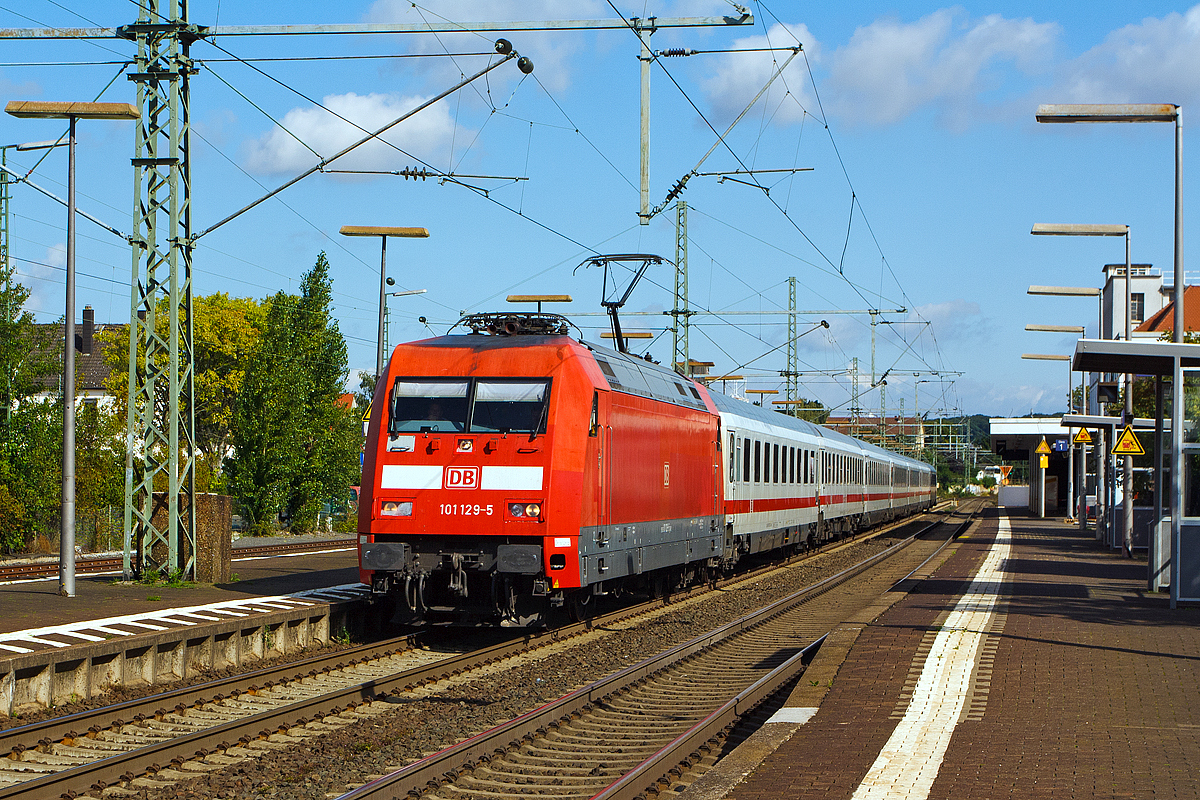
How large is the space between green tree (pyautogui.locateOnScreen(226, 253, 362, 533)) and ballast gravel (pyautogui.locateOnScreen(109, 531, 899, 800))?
25.5 meters

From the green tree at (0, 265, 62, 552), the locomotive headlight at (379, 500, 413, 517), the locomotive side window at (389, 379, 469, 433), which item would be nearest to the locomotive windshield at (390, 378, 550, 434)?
the locomotive side window at (389, 379, 469, 433)

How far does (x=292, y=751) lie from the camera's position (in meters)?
8.62

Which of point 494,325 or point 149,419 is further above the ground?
point 494,325

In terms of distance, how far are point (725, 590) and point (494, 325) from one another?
9.10m

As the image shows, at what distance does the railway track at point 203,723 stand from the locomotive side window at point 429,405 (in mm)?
2550

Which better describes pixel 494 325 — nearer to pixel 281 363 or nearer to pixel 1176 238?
pixel 1176 238

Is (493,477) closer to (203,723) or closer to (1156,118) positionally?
(203,723)

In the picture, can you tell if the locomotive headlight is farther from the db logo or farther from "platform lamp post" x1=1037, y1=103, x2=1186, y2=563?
"platform lamp post" x1=1037, y1=103, x2=1186, y2=563

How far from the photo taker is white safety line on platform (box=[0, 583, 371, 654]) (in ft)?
35.9

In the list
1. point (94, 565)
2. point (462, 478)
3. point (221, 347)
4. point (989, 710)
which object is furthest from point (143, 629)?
point (221, 347)

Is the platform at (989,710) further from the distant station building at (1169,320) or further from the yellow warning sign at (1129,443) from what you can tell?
the distant station building at (1169,320)

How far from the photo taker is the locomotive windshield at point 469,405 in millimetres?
13641

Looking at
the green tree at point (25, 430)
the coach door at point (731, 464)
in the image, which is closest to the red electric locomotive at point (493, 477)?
the coach door at point (731, 464)

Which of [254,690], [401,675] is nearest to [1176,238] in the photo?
[401,675]
